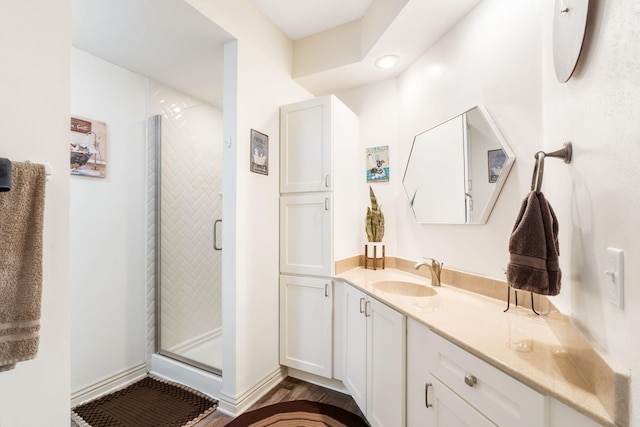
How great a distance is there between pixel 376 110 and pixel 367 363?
2.02m

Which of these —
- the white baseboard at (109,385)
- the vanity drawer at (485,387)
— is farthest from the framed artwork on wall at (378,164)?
the white baseboard at (109,385)

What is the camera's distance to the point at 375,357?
Answer: 1608 mm

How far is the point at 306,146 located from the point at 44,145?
1524mm

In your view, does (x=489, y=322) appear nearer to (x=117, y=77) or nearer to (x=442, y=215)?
(x=442, y=215)

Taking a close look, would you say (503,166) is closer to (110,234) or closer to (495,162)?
(495,162)

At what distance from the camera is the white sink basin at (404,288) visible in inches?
72.2

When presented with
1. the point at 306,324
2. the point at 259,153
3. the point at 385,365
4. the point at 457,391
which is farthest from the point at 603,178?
the point at 306,324

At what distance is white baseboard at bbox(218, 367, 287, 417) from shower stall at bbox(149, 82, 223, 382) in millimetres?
484

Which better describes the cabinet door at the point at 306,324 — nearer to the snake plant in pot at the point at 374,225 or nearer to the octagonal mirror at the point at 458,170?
the snake plant in pot at the point at 374,225

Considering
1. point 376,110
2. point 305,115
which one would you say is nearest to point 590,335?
point 305,115

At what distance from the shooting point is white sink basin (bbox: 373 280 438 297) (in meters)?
1.83

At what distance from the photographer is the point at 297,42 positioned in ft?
8.04

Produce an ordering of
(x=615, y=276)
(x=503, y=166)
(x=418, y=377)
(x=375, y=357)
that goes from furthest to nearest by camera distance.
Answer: (x=375, y=357) → (x=503, y=166) → (x=418, y=377) → (x=615, y=276)

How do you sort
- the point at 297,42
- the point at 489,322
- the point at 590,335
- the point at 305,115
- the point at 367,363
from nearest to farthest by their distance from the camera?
the point at 590,335 → the point at 489,322 → the point at 367,363 → the point at 305,115 → the point at 297,42
